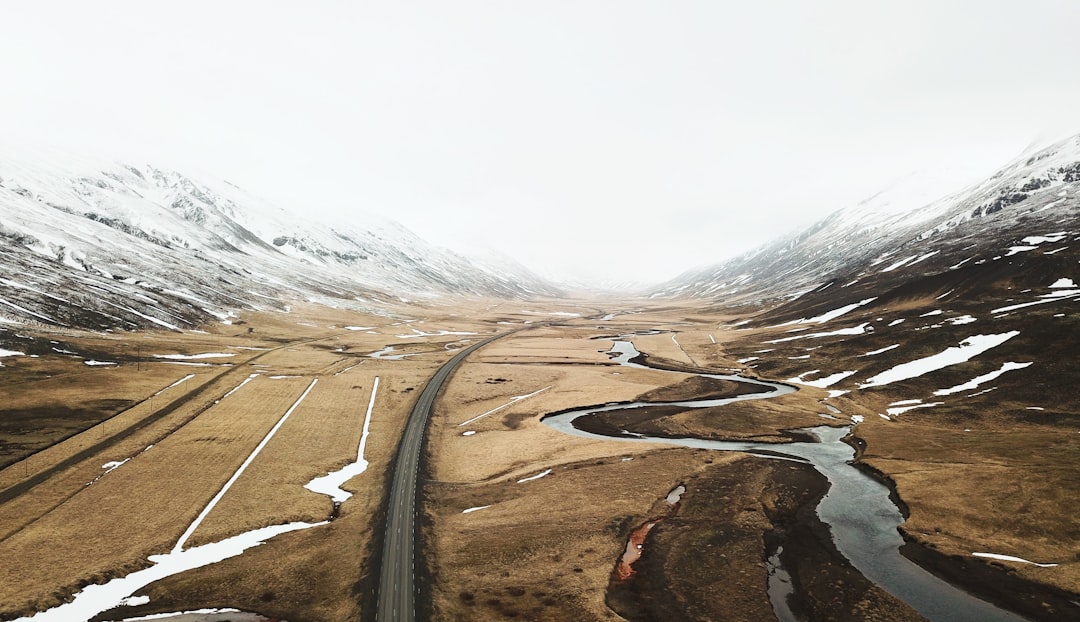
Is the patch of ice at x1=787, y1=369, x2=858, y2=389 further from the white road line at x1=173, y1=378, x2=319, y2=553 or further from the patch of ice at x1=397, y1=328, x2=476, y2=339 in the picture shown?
the patch of ice at x1=397, y1=328, x2=476, y2=339

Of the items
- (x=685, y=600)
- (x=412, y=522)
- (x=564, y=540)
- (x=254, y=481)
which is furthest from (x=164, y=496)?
(x=685, y=600)

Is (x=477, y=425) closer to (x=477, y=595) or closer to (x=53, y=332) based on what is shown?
(x=477, y=595)

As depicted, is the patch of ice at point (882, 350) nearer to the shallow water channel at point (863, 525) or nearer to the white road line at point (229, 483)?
the shallow water channel at point (863, 525)

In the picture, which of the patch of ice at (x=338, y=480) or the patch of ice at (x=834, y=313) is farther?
the patch of ice at (x=834, y=313)

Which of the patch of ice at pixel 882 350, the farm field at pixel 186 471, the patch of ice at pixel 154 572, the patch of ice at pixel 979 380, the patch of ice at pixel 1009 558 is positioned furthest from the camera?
the patch of ice at pixel 882 350

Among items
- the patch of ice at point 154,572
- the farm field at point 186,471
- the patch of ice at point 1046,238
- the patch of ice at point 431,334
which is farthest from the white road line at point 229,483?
the patch of ice at point 1046,238
